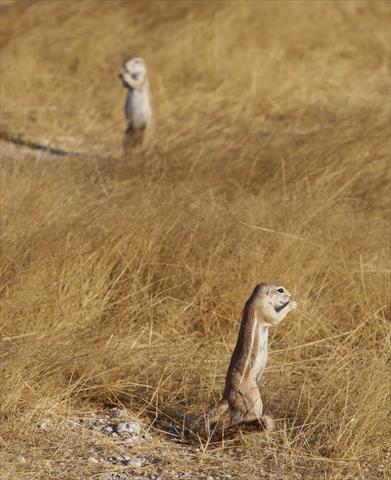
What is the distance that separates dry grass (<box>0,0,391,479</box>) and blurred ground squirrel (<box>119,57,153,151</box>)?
15 cm

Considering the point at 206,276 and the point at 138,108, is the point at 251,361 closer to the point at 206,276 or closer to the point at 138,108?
the point at 206,276

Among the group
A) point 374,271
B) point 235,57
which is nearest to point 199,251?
point 374,271

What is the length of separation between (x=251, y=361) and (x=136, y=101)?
4612 mm

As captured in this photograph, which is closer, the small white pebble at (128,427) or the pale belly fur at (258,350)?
the pale belly fur at (258,350)

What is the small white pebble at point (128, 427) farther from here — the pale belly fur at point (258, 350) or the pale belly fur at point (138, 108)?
the pale belly fur at point (138, 108)

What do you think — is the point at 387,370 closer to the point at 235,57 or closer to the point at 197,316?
the point at 197,316

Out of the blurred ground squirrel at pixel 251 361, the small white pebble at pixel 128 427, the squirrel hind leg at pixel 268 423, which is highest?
the blurred ground squirrel at pixel 251 361

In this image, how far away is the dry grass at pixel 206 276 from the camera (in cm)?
444

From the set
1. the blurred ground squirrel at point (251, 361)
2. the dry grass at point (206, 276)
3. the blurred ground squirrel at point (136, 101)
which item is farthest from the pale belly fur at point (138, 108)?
the blurred ground squirrel at point (251, 361)

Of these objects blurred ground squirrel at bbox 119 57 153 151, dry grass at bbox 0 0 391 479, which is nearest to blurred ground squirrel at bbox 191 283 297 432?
dry grass at bbox 0 0 391 479

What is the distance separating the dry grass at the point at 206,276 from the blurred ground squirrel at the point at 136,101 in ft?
0.49

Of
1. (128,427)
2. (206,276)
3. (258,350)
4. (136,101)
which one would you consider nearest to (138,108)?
(136,101)

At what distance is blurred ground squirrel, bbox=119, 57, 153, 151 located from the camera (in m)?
8.46

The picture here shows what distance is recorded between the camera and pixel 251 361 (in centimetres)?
425
